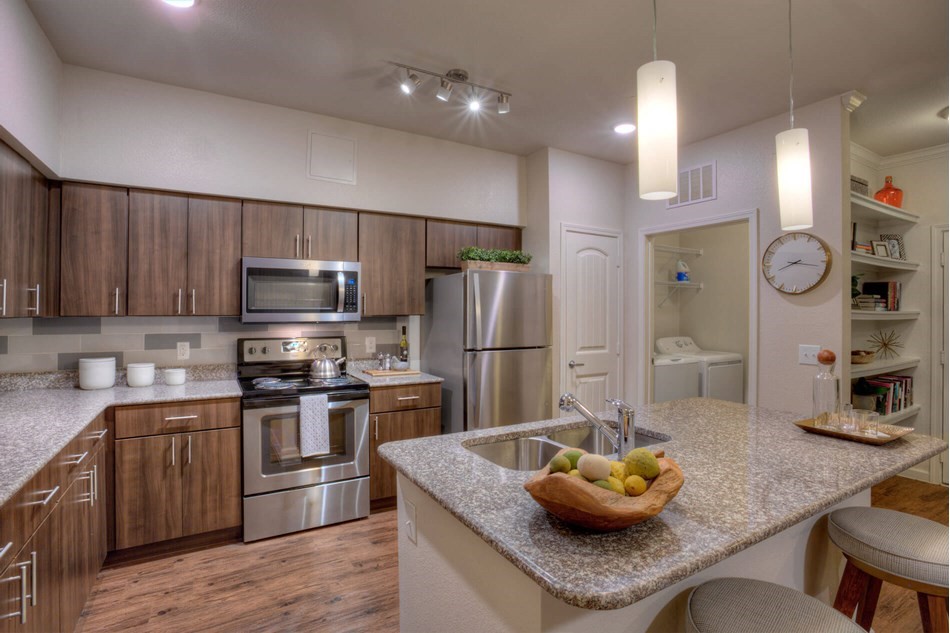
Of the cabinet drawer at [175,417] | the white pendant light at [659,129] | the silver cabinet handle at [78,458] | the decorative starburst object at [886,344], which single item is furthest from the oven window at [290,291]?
the decorative starburst object at [886,344]

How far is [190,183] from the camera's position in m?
2.88

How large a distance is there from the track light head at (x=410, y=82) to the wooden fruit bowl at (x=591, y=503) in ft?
7.74

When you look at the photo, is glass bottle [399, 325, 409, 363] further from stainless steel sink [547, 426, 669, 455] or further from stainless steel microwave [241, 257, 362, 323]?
stainless steel sink [547, 426, 669, 455]

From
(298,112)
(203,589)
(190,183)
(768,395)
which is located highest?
(298,112)

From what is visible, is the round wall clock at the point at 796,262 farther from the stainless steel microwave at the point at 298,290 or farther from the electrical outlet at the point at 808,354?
the stainless steel microwave at the point at 298,290

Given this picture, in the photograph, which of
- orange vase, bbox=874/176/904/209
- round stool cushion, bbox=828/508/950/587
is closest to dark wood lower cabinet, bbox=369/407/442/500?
round stool cushion, bbox=828/508/950/587

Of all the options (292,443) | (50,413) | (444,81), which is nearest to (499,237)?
(444,81)

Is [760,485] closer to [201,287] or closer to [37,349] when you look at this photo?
[201,287]

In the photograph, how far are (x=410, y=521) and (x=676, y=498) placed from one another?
775 mm

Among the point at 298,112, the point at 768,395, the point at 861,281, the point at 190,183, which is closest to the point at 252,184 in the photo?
the point at 190,183

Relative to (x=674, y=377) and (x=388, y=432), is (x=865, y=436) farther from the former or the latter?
(x=674, y=377)

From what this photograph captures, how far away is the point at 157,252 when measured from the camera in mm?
2799

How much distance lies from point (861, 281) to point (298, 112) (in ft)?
14.9

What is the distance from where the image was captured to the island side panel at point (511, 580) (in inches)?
39.4
